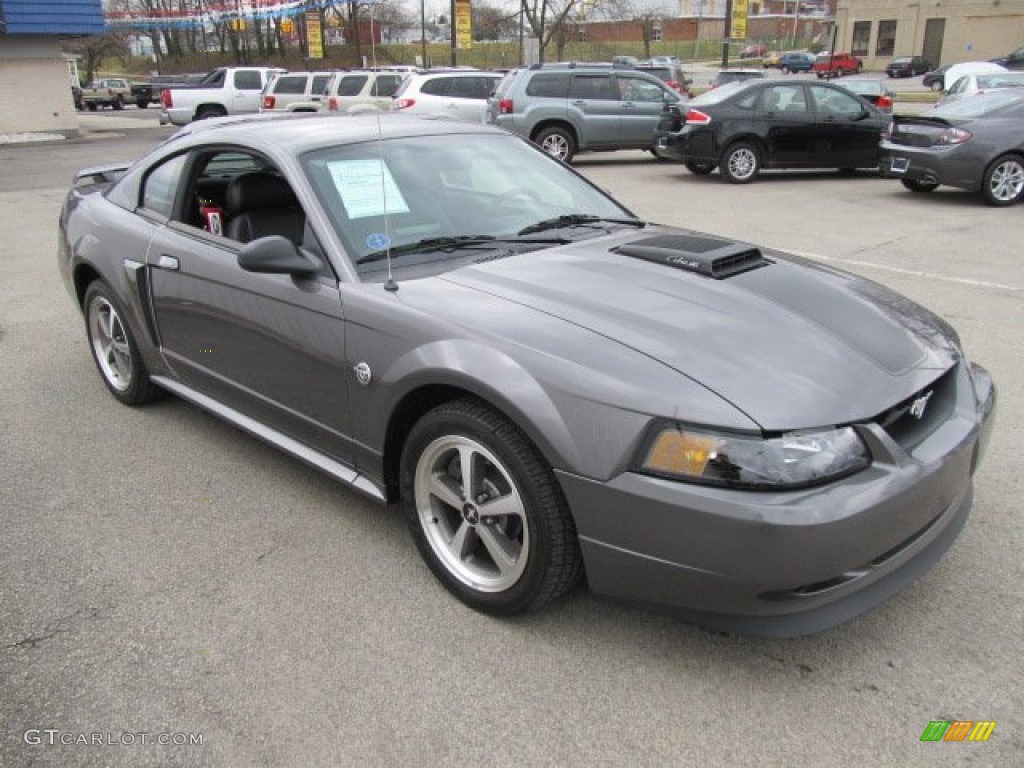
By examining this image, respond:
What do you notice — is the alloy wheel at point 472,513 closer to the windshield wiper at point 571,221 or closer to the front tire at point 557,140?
the windshield wiper at point 571,221

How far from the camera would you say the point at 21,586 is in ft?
10.0

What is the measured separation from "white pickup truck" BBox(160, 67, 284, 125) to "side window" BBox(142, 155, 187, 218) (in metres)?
23.8

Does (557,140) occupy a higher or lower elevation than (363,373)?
higher

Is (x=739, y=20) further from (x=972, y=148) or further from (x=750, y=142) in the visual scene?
(x=972, y=148)

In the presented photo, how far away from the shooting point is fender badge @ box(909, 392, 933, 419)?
2582 millimetres

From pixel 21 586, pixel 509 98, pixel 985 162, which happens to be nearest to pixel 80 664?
pixel 21 586

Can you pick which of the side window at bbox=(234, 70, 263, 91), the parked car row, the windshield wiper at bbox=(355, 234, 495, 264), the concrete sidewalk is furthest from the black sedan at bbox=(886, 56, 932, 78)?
the windshield wiper at bbox=(355, 234, 495, 264)

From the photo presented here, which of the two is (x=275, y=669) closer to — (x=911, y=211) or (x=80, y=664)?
(x=80, y=664)

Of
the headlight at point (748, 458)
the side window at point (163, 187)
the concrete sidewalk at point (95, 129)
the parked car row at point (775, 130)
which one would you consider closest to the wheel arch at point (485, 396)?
the headlight at point (748, 458)

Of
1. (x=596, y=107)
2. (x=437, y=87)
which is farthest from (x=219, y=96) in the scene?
(x=596, y=107)

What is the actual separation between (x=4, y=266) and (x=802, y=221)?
8841 mm

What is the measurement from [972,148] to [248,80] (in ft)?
73.6

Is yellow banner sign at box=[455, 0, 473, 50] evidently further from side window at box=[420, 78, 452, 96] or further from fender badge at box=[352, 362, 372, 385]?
fender badge at box=[352, 362, 372, 385]

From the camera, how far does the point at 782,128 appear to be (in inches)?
526
